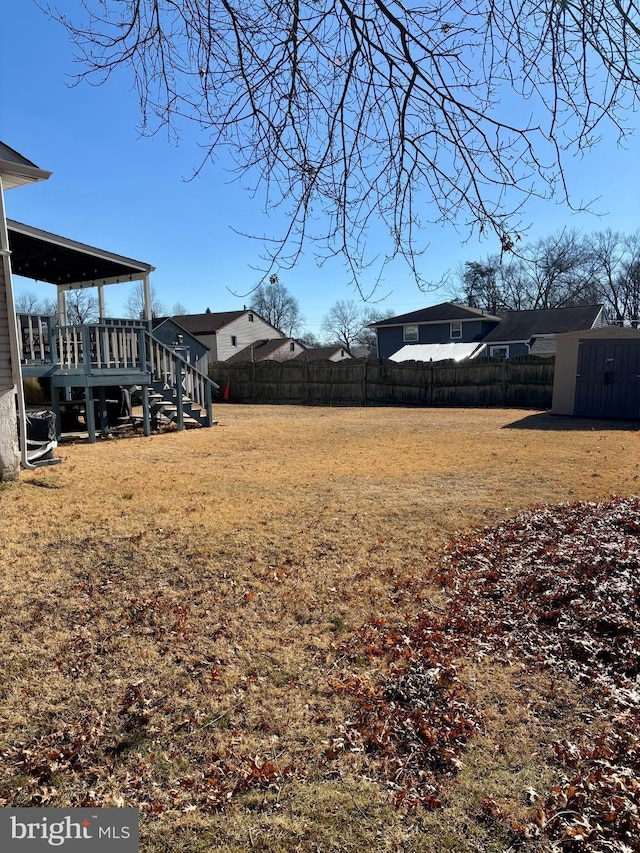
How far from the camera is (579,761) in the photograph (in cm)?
214

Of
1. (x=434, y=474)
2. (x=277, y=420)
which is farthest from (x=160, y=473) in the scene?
(x=277, y=420)

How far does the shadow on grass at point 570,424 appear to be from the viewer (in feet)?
38.0

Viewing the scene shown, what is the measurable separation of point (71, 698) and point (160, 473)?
476cm

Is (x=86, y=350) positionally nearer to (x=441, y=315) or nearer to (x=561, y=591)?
(x=561, y=591)

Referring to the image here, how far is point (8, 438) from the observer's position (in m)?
6.39

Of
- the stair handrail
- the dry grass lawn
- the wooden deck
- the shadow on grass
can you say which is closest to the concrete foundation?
the dry grass lawn

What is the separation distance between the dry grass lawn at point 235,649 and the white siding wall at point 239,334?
99.2 ft

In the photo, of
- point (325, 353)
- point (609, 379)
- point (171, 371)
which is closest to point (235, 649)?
point (171, 371)

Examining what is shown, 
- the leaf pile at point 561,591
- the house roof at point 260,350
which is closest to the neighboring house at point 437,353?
the house roof at point 260,350

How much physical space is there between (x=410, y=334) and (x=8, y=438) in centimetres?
2770

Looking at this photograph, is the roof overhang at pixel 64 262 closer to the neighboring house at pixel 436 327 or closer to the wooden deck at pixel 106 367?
the wooden deck at pixel 106 367

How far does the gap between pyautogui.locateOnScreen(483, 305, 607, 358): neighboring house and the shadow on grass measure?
1524 cm

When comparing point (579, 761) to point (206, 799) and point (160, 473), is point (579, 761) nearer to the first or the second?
point (206, 799)

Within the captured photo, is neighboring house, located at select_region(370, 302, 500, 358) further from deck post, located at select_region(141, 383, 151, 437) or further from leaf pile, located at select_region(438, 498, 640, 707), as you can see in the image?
leaf pile, located at select_region(438, 498, 640, 707)
